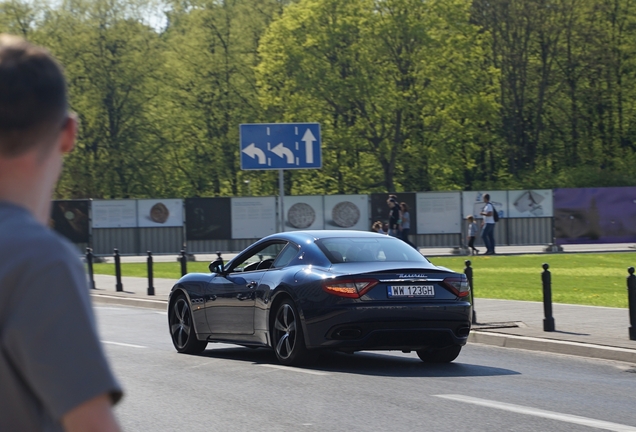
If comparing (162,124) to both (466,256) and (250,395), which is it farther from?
(250,395)

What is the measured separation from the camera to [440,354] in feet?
40.9

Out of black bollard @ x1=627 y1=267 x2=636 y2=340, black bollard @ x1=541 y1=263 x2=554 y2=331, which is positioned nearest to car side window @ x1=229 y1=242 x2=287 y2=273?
black bollard @ x1=541 y1=263 x2=554 y2=331

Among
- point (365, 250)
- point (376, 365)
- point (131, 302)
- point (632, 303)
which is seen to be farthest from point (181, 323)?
point (131, 302)

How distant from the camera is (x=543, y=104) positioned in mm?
61094

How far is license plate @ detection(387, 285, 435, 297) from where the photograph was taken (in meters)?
11.4

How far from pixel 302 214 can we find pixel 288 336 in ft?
101

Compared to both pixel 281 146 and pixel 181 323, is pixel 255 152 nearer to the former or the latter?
pixel 281 146

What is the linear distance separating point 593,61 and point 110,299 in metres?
39.2

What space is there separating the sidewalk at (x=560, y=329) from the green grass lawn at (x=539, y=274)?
1.47 meters

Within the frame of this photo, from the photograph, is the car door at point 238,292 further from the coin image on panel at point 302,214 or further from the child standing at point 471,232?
the coin image on panel at point 302,214

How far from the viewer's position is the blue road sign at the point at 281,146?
24.2 metres

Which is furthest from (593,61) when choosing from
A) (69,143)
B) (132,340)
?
(69,143)

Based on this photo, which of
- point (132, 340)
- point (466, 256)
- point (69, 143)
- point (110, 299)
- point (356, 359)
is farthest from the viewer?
point (466, 256)

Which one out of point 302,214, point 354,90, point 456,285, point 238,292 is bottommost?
point 238,292
